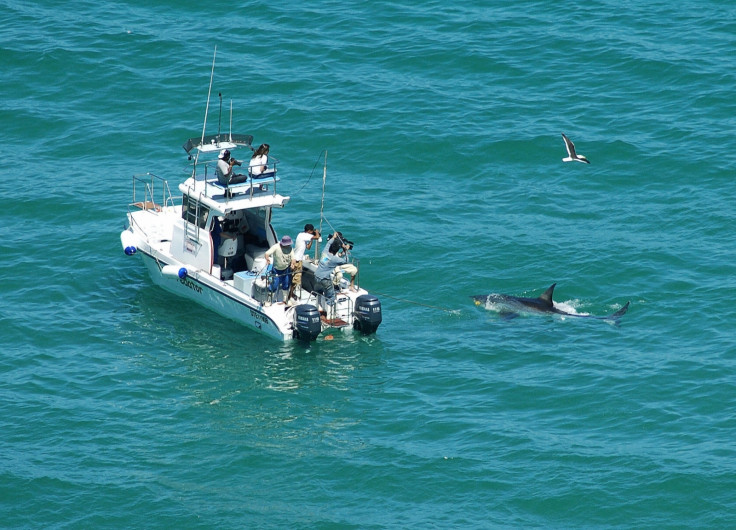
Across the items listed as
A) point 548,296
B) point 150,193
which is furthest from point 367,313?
point 150,193

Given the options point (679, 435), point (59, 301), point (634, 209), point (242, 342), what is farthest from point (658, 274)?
point (59, 301)

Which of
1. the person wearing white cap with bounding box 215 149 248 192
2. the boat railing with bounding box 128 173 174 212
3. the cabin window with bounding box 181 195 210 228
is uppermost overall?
the person wearing white cap with bounding box 215 149 248 192

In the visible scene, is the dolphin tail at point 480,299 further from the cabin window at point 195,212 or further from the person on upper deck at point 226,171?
the cabin window at point 195,212

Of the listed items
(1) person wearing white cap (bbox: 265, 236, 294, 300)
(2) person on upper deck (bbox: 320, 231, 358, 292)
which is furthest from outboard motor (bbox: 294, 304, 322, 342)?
(2) person on upper deck (bbox: 320, 231, 358, 292)

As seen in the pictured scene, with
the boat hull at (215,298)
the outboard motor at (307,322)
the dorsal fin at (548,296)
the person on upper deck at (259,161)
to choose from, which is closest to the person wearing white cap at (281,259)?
the boat hull at (215,298)

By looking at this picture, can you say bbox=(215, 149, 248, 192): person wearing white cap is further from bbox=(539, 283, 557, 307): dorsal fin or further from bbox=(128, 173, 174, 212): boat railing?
bbox=(539, 283, 557, 307): dorsal fin

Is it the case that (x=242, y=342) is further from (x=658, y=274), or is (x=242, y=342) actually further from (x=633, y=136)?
(x=633, y=136)

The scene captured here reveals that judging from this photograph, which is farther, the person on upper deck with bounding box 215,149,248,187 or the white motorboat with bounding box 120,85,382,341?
the person on upper deck with bounding box 215,149,248,187
